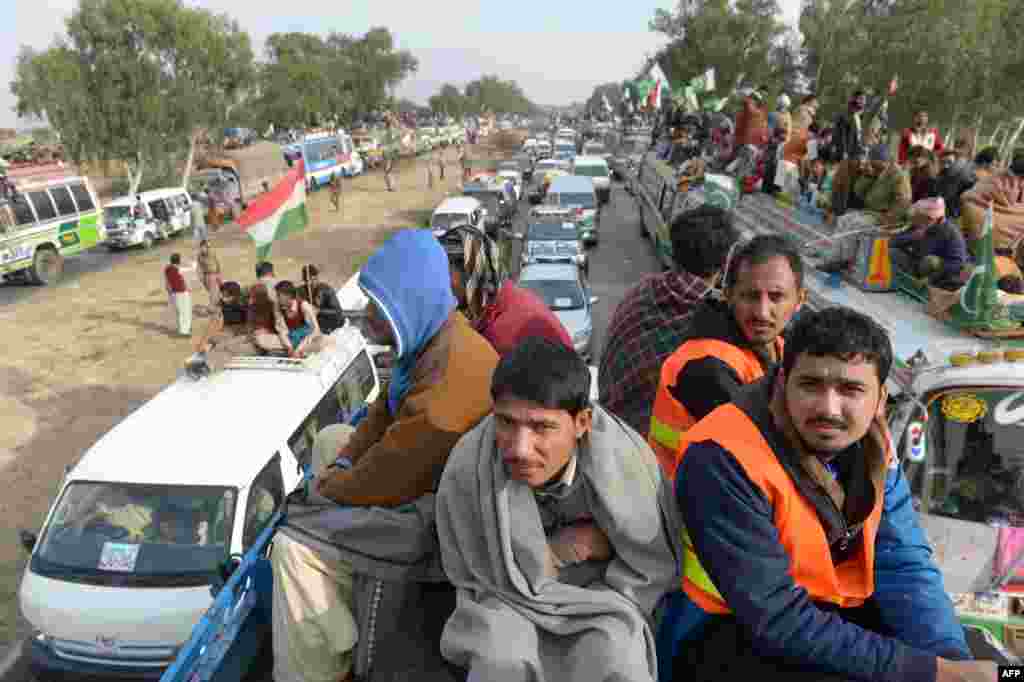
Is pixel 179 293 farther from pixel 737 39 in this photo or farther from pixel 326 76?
pixel 326 76

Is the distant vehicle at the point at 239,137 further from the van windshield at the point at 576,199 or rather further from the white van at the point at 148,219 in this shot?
the van windshield at the point at 576,199

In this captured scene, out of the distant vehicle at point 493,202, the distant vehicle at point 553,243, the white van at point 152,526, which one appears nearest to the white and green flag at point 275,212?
the white van at point 152,526

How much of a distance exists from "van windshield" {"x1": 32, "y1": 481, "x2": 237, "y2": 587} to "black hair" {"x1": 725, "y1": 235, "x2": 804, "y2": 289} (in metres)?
3.39

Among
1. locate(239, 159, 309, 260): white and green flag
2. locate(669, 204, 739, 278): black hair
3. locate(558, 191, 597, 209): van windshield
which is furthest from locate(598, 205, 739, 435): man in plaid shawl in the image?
locate(558, 191, 597, 209): van windshield

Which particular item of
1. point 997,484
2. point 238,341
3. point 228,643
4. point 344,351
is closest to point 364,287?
point 228,643

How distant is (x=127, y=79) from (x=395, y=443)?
92.2 feet

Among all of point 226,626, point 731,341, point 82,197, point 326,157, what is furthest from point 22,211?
point 326,157

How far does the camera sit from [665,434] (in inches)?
95.6

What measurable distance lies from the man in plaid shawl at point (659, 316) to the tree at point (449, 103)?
117897mm

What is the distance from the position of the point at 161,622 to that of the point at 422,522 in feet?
8.88

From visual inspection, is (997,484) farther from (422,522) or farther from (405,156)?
(405,156)

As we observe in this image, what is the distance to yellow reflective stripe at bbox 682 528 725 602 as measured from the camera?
187 cm

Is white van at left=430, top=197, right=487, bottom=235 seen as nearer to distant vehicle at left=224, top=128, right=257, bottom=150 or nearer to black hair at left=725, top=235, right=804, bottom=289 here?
black hair at left=725, top=235, right=804, bottom=289

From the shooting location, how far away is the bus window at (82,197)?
17.7 meters
